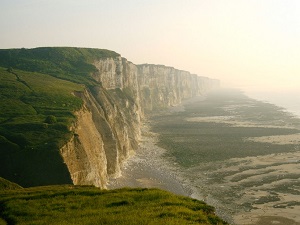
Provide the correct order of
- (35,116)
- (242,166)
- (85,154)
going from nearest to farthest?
(85,154) < (35,116) < (242,166)

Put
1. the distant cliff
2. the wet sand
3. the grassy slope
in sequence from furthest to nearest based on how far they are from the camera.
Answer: the wet sand, the distant cliff, the grassy slope

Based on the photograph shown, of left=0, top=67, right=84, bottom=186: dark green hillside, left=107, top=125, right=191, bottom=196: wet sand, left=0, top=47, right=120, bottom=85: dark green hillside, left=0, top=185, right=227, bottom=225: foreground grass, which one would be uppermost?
left=0, top=47, right=120, bottom=85: dark green hillside

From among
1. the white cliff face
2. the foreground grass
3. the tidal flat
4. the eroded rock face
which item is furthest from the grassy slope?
the tidal flat

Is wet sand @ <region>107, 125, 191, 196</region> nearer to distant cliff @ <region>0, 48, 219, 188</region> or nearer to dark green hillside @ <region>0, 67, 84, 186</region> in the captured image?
distant cliff @ <region>0, 48, 219, 188</region>

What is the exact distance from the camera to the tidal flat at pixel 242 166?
42.1 m

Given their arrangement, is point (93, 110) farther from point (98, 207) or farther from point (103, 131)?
point (98, 207)

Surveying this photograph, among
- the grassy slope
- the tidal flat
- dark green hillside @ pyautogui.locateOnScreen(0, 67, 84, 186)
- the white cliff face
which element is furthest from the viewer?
the tidal flat

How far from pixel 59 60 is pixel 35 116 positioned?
53280 mm

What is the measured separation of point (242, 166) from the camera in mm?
61500

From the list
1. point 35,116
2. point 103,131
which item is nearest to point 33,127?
point 35,116

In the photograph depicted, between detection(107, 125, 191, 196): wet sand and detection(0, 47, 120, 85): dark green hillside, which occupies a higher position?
detection(0, 47, 120, 85): dark green hillside

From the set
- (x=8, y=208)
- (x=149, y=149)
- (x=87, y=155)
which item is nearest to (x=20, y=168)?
(x=87, y=155)

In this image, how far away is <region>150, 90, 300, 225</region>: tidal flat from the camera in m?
42.1

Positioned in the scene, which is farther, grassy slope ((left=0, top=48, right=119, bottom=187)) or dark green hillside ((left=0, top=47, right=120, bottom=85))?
dark green hillside ((left=0, top=47, right=120, bottom=85))
